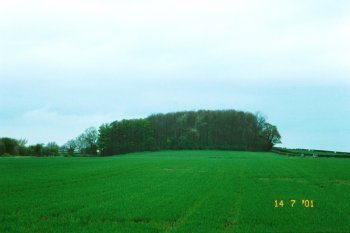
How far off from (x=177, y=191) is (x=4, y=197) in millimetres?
8571

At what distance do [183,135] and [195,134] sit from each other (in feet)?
13.8

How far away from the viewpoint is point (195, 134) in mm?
146250

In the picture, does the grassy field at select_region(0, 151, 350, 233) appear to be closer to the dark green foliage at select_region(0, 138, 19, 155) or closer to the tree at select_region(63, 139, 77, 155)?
the dark green foliage at select_region(0, 138, 19, 155)

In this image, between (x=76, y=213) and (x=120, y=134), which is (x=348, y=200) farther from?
(x=120, y=134)

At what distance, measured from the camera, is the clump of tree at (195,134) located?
139 meters

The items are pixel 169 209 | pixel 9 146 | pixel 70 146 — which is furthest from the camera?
pixel 70 146

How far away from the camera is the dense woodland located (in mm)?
138250
